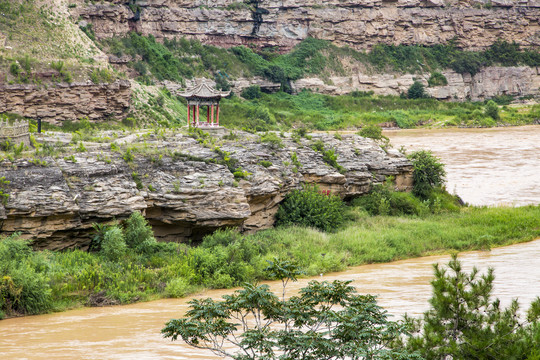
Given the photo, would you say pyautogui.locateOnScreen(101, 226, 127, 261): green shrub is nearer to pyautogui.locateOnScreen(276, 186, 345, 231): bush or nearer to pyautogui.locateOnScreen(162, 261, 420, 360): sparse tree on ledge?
pyautogui.locateOnScreen(276, 186, 345, 231): bush

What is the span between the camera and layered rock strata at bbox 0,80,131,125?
1816 inches

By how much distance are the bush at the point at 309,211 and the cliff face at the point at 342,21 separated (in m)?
50.1

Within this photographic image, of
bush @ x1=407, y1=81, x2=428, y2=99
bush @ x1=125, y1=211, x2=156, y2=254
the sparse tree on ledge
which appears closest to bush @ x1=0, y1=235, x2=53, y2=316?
bush @ x1=125, y1=211, x2=156, y2=254

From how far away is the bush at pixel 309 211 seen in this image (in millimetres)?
25344

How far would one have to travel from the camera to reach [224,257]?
2042 cm

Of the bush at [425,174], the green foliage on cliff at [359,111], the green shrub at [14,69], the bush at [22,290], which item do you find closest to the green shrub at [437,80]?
the green foliage on cliff at [359,111]

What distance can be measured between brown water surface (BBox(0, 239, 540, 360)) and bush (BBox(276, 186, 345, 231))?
3.25 meters

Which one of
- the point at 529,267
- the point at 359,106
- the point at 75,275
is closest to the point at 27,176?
the point at 75,275

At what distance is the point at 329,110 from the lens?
7862cm

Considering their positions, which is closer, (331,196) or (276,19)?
(331,196)

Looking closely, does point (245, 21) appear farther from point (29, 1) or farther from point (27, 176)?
point (27, 176)

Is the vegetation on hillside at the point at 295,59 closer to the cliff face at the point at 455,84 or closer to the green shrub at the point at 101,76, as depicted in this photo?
the cliff face at the point at 455,84

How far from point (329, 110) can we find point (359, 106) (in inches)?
189

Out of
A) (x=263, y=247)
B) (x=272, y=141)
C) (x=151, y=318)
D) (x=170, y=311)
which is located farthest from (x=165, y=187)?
(x=272, y=141)
